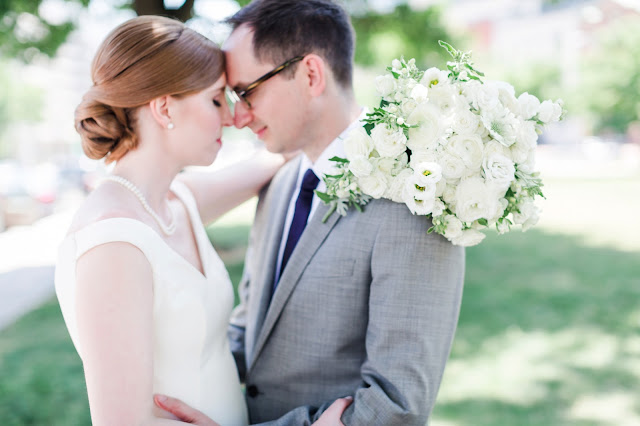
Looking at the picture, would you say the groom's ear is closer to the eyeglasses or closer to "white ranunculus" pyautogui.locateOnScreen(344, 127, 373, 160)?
the eyeglasses

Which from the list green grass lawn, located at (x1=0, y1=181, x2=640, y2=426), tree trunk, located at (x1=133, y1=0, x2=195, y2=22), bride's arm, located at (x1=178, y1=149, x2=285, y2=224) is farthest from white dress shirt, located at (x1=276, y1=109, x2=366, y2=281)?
tree trunk, located at (x1=133, y1=0, x2=195, y2=22)

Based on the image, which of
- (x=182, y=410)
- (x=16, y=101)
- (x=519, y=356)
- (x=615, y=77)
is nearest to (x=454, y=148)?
(x=182, y=410)

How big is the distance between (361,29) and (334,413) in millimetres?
9184

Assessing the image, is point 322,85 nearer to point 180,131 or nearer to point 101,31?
point 180,131

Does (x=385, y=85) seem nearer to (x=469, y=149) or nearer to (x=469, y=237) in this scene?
(x=469, y=149)

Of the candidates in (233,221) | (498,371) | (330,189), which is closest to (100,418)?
(330,189)

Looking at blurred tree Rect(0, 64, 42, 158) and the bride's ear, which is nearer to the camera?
the bride's ear

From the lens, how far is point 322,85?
8.61 ft

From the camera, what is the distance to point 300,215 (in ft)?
8.16

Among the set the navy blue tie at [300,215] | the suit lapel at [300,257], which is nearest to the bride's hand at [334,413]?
the suit lapel at [300,257]

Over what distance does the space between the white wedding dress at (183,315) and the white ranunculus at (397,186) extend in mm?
815

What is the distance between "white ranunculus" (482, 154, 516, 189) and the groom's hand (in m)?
1.35

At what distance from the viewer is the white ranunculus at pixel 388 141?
1.92m

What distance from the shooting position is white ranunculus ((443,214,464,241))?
A: 190 cm
